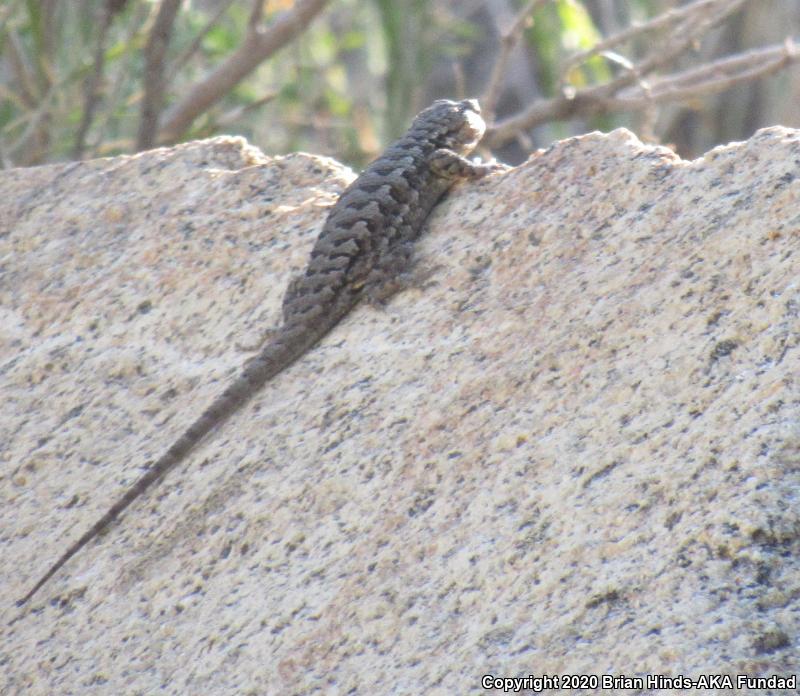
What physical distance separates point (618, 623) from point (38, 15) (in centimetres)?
443

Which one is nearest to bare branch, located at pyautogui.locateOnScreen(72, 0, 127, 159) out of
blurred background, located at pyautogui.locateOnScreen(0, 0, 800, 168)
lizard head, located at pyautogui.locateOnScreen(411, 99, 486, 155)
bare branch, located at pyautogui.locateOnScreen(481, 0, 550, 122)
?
blurred background, located at pyautogui.locateOnScreen(0, 0, 800, 168)

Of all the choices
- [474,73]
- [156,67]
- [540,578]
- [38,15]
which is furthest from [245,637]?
[474,73]

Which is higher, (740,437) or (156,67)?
(156,67)

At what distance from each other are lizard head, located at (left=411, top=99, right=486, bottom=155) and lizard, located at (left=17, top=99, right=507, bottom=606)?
0.05m

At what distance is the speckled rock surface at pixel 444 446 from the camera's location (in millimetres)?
2303

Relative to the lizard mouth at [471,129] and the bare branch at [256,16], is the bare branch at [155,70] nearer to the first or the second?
the bare branch at [256,16]

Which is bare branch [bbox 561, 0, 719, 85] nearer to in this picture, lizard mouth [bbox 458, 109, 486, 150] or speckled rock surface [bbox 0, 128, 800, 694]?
lizard mouth [bbox 458, 109, 486, 150]

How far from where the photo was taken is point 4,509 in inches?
129

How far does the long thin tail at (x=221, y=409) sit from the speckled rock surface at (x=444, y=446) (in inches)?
1.2

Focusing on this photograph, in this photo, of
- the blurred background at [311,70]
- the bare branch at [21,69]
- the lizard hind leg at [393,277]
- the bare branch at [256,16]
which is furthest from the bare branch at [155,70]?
the lizard hind leg at [393,277]

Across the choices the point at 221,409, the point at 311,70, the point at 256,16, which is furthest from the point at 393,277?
Result: the point at 311,70

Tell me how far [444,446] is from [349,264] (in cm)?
99

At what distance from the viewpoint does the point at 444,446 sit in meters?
2.79

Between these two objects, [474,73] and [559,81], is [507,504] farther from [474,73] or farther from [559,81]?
[474,73]
